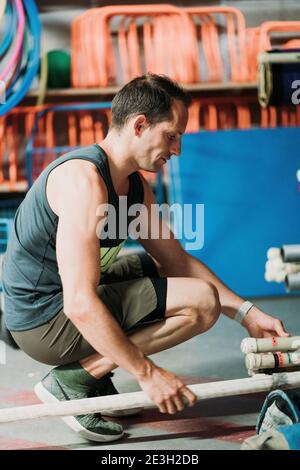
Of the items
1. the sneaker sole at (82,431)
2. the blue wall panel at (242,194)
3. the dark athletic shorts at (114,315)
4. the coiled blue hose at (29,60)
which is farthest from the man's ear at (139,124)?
the blue wall panel at (242,194)

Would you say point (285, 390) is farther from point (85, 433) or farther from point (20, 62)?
point (20, 62)

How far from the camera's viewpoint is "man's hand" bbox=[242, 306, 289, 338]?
2.74 meters

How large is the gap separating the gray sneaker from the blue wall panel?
230 centimetres

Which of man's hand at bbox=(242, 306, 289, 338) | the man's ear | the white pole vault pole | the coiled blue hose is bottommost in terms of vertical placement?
the white pole vault pole

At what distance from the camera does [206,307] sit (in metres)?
2.70

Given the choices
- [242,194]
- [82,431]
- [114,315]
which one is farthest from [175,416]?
[242,194]

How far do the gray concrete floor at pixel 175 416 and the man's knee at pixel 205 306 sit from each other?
14.6 inches

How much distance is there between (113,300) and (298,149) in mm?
2672

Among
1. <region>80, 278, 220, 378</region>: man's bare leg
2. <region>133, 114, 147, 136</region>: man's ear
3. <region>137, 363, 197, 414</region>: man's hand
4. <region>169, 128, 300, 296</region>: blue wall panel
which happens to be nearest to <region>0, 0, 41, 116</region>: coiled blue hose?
<region>169, 128, 300, 296</region>: blue wall panel

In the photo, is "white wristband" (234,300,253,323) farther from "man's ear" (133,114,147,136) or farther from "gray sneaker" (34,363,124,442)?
"man's ear" (133,114,147,136)

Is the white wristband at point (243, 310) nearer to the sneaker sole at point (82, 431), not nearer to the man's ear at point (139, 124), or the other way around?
the sneaker sole at point (82, 431)

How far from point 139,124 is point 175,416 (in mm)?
1069

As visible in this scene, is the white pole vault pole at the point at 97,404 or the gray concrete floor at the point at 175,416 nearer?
the white pole vault pole at the point at 97,404

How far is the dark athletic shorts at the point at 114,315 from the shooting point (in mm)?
2668
